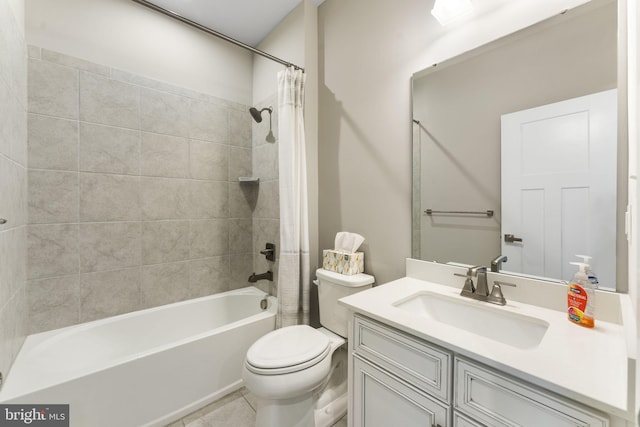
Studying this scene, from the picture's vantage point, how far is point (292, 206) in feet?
5.89

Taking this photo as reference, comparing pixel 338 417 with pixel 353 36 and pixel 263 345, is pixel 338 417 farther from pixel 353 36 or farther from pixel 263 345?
pixel 353 36

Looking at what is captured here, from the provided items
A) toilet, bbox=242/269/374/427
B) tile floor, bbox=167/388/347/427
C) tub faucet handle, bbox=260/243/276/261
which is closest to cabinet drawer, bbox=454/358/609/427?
toilet, bbox=242/269/374/427

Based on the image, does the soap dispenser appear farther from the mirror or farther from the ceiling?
the ceiling

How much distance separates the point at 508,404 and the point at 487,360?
114 millimetres

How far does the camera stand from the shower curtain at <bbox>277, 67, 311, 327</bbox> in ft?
5.85

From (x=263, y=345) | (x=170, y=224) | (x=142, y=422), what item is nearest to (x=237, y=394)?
(x=142, y=422)

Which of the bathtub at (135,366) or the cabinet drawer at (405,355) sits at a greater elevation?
the cabinet drawer at (405,355)

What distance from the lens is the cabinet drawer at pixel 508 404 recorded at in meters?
0.57

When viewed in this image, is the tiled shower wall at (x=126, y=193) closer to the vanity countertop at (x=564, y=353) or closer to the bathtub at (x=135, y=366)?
the bathtub at (x=135, y=366)

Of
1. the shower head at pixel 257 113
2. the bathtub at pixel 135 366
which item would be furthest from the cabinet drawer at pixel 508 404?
the shower head at pixel 257 113

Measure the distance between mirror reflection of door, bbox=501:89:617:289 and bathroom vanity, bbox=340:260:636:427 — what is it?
0.40ft

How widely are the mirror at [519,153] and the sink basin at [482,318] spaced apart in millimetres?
213

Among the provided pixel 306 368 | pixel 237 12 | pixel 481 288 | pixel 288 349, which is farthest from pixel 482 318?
pixel 237 12

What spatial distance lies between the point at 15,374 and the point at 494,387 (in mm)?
1980
